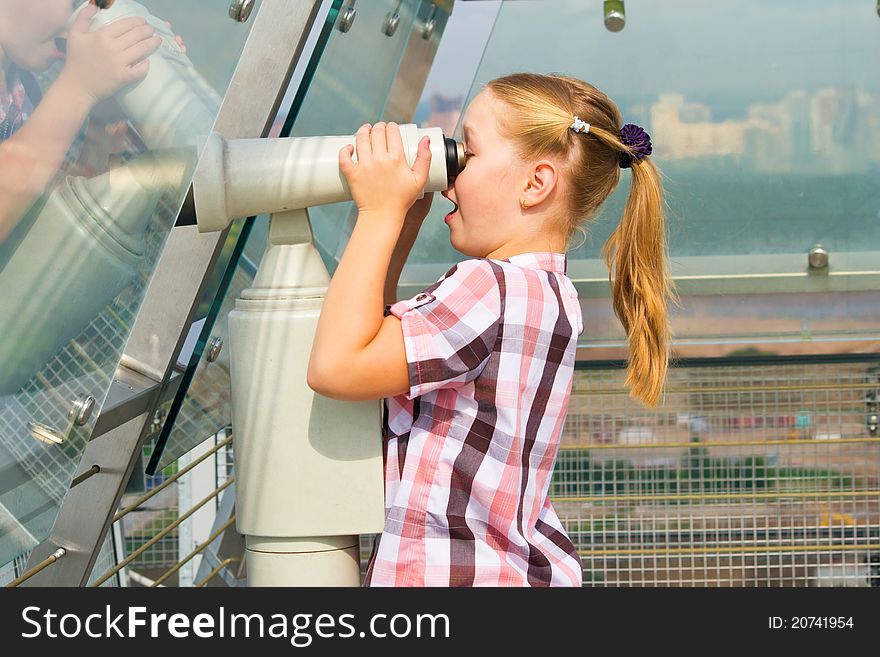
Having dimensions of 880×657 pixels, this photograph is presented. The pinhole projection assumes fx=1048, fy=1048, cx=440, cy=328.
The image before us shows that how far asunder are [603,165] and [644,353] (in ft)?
0.63

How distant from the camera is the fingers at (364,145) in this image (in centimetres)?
89

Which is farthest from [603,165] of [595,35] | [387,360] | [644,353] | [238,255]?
[595,35]

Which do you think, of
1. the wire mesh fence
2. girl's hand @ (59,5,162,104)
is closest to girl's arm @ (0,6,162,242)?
girl's hand @ (59,5,162,104)

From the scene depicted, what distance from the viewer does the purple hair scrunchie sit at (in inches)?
40.4

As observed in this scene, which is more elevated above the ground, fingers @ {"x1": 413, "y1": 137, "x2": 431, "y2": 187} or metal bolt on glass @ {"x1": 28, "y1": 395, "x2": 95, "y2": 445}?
fingers @ {"x1": 413, "y1": 137, "x2": 431, "y2": 187}

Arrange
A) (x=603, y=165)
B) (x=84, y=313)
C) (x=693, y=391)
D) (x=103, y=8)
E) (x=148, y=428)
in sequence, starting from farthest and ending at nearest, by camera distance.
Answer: (x=693, y=391)
(x=148, y=428)
(x=603, y=165)
(x=84, y=313)
(x=103, y=8)

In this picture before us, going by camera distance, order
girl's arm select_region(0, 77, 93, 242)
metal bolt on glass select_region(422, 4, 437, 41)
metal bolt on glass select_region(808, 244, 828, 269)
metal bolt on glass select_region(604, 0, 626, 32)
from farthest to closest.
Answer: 1. metal bolt on glass select_region(808, 244, 828, 269)
2. metal bolt on glass select_region(604, 0, 626, 32)
3. metal bolt on glass select_region(422, 4, 437, 41)
4. girl's arm select_region(0, 77, 93, 242)

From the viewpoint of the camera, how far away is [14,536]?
0.79 meters

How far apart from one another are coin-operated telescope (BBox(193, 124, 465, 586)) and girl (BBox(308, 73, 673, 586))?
3 cm

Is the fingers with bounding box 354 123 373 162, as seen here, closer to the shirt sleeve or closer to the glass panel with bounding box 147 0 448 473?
the shirt sleeve

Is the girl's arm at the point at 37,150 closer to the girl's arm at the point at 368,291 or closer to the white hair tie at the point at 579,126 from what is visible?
the girl's arm at the point at 368,291

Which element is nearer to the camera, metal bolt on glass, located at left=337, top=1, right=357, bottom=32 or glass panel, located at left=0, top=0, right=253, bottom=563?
glass panel, located at left=0, top=0, right=253, bottom=563

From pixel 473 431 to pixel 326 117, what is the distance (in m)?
0.65

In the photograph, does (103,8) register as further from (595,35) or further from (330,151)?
(595,35)
